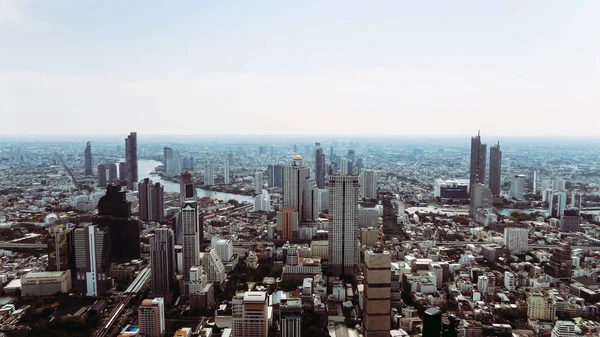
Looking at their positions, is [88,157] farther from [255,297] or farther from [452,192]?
[255,297]

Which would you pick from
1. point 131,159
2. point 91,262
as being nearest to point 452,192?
point 131,159

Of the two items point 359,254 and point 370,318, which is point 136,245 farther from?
point 370,318

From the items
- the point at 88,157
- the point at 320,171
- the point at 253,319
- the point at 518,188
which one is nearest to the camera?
the point at 253,319

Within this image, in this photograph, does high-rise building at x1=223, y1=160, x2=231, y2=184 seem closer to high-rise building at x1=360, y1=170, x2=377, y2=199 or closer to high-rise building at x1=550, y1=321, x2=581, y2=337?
high-rise building at x1=360, y1=170, x2=377, y2=199

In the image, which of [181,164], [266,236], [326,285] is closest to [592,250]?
[326,285]

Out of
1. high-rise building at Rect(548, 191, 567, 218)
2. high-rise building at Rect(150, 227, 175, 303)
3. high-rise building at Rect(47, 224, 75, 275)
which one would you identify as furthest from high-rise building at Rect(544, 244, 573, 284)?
high-rise building at Rect(47, 224, 75, 275)

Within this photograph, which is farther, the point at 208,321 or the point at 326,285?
the point at 326,285
